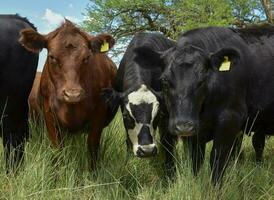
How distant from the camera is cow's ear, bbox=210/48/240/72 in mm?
4961

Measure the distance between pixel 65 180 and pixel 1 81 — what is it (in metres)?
1.30

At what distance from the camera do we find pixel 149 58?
17.6 feet

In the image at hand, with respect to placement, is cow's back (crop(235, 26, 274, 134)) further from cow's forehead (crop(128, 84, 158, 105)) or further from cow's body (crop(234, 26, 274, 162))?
cow's forehead (crop(128, 84, 158, 105))

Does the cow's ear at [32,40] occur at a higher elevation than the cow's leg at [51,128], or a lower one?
higher

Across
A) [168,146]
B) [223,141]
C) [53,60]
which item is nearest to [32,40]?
[53,60]

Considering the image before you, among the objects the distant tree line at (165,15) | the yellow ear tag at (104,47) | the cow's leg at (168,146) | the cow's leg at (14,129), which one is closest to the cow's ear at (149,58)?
the yellow ear tag at (104,47)

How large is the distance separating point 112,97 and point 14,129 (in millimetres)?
1212

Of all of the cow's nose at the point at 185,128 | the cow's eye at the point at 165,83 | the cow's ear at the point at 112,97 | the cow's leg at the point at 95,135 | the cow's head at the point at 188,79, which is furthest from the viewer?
the cow's leg at the point at 95,135

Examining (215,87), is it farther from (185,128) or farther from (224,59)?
(185,128)

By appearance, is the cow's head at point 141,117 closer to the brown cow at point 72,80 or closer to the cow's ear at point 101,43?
the brown cow at point 72,80

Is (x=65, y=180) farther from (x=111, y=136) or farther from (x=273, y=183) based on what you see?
(x=273, y=183)

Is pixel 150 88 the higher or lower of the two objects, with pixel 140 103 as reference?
higher

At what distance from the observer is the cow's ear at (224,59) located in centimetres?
496

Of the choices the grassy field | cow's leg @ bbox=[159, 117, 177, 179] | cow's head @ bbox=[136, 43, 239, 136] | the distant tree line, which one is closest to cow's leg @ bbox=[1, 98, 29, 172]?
the grassy field
